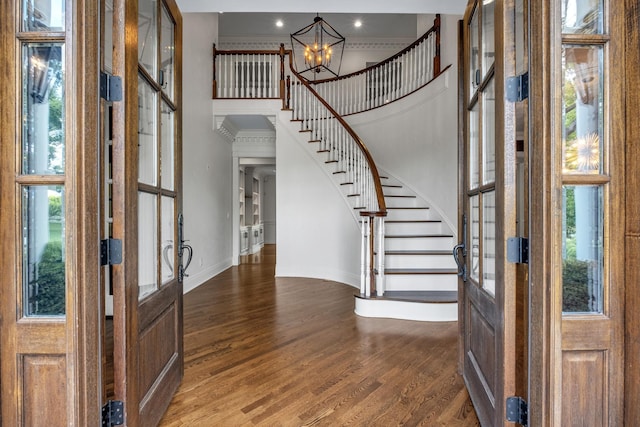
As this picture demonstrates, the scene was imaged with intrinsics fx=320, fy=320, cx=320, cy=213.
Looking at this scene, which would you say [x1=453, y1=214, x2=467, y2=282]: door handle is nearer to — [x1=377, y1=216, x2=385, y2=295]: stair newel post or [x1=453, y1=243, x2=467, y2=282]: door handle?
[x1=453, y1=243, x2=467, y2=282]: door handle

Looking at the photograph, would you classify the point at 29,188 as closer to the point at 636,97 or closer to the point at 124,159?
the point at 124,159

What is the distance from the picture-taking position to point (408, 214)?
4633mm

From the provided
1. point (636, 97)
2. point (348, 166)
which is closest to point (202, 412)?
point (636, 97)

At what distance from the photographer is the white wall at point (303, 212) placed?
5098 mm

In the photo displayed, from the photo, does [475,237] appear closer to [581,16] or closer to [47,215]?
[581,16]

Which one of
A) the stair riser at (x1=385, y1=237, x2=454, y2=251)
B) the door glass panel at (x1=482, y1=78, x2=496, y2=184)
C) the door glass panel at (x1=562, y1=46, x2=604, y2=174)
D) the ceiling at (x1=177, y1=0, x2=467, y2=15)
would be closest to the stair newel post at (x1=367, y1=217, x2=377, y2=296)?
the stair riser at (x1=385, y1=237, x2=454, y2=251)

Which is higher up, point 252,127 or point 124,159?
point 252,127

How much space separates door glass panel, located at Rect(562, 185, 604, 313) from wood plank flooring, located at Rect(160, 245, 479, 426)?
3.19ft

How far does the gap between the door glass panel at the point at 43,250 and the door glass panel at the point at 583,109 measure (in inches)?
71.6

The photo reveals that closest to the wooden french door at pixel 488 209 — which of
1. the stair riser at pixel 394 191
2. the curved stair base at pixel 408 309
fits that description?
the curved stair base at pixel 408 309

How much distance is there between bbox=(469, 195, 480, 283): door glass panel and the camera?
1.78 m

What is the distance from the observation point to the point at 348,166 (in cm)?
472

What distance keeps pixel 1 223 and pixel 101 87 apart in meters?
0.60

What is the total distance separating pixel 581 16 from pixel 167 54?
1954mm
